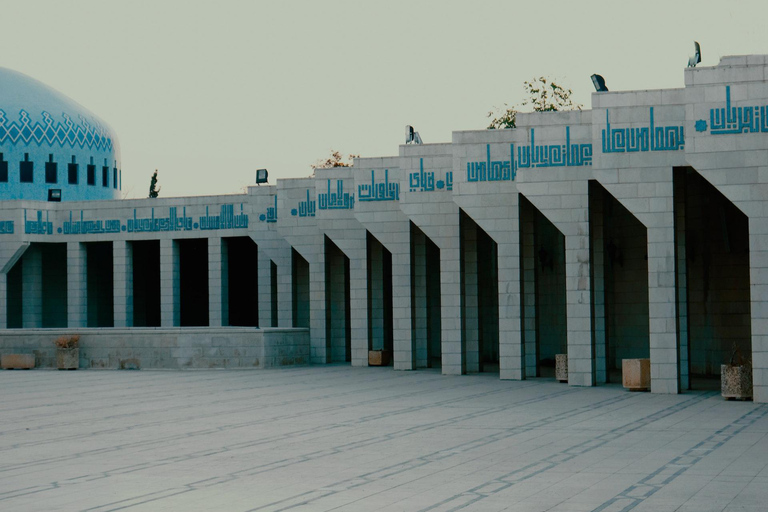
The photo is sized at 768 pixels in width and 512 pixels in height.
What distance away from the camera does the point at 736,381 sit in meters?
21.2

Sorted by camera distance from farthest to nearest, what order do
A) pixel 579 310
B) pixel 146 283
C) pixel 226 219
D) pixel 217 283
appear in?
pixel 146 283
pixel 226 219
pixel 217 283
pixel 579 310

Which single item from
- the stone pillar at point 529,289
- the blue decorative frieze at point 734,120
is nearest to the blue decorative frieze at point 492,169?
the stone pillar at point 529,289

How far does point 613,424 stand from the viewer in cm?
1762

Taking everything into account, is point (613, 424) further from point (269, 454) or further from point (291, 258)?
point (291, 258)

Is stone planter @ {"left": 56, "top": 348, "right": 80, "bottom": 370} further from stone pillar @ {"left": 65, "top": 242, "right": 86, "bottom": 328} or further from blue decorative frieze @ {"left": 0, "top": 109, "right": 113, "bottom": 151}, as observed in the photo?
blue decorative frieze @ {"left": 0, "top": 109, "right": 113, "bottom": 151}

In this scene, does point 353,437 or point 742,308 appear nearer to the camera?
point 353,437

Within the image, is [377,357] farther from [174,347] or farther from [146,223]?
[146,223]

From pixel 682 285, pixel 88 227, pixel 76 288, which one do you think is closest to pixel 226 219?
pixel 88 227

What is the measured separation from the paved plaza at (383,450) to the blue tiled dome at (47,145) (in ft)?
85.9

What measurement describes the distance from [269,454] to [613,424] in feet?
19.2

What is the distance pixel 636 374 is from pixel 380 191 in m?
11.6

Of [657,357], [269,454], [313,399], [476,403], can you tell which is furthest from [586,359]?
[269,454]

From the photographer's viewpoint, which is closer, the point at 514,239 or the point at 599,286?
the point at 599,286

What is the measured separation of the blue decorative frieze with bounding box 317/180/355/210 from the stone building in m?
0.06
